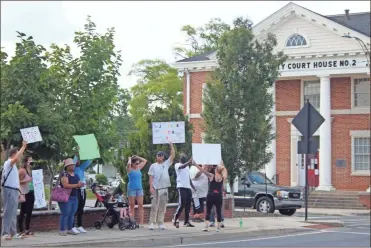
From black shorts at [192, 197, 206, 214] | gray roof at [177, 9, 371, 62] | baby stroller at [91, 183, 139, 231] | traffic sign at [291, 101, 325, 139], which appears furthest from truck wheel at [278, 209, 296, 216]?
gray roof at [177, 9, 371, 62]

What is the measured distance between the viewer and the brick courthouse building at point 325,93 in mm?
39656

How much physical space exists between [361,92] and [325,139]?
291cm

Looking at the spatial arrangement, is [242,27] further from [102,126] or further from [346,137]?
[346,137]

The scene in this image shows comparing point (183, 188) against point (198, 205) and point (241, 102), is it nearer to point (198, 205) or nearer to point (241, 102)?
point (198, 205)

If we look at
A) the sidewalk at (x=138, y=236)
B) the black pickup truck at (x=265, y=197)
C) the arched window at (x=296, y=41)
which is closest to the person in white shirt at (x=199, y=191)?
the sidewalk at (x=138, y=236)

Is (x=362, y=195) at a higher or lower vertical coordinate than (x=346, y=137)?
lower

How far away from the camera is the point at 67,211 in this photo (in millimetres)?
16703

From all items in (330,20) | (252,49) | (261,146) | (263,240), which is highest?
(330,20)

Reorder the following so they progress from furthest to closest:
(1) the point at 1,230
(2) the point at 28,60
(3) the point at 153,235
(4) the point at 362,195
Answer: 1. (4) the point at 362,195
2. (2) the point at 28,60
3. (3) the point at 153,235
4. (1) the point at 1,230

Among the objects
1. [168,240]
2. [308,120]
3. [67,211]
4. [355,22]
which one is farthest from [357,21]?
[67,211]

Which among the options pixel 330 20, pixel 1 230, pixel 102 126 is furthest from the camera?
pixel 330 20

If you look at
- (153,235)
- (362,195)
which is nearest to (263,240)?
(153,235)

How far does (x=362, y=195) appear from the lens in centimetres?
3700

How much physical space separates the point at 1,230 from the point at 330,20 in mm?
27047
